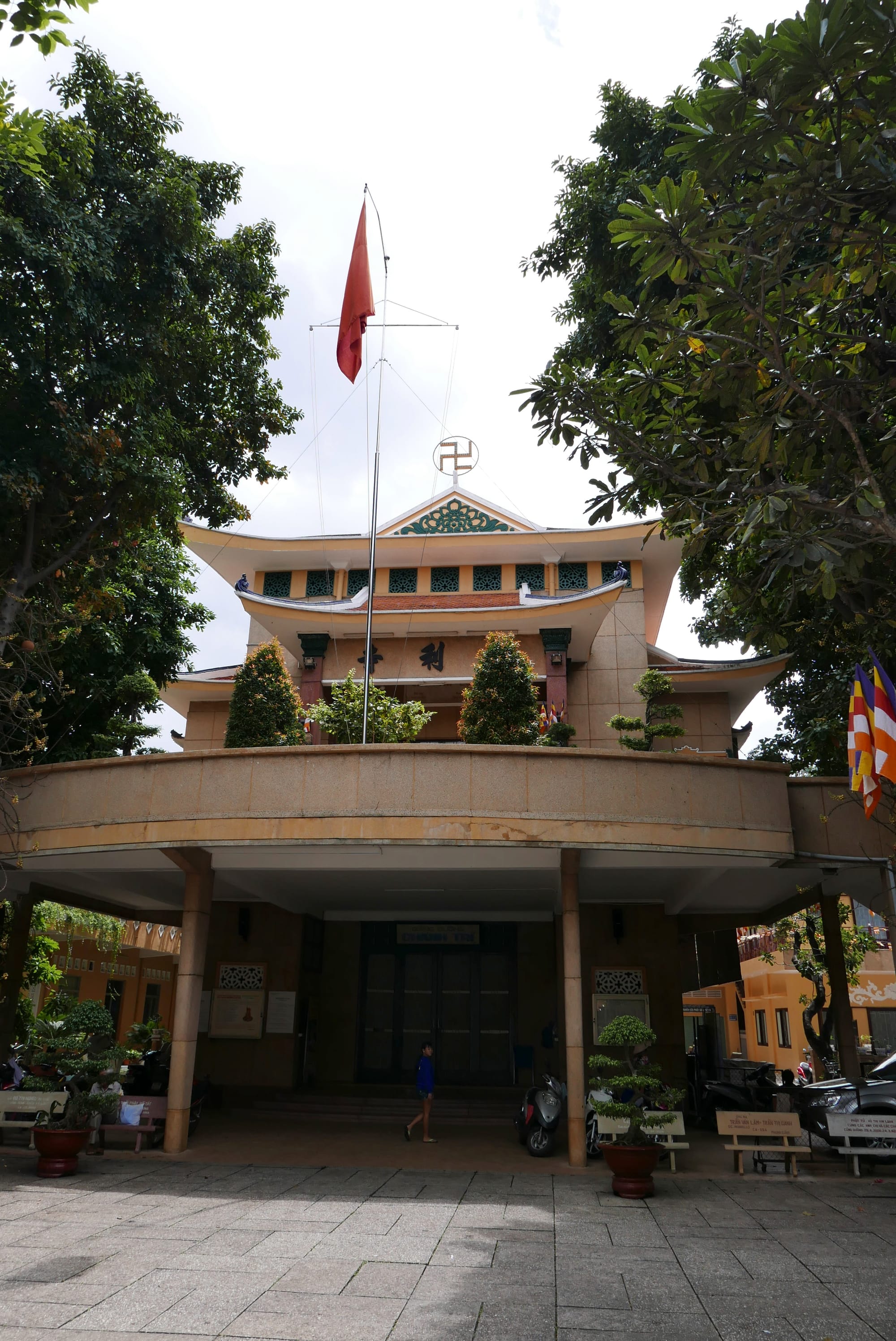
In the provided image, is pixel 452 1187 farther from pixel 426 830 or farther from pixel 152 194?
pixel 152 194

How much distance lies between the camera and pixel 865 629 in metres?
11.9

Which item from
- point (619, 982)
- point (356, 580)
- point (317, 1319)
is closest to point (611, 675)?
point (356, 580)

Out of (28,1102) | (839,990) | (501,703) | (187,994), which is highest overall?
(501,703)

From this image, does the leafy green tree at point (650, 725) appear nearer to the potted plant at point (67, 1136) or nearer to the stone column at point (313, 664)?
the stone column at point (313, 664)

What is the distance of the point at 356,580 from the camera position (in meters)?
21.5

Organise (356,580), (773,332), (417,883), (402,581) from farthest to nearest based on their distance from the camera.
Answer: (356,580)
(402,581)
(417,883)
(773,332)

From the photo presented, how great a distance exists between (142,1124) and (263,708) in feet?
19.4

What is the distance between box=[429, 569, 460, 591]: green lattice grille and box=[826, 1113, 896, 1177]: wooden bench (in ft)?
43.9

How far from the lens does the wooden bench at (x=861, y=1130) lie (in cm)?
1020

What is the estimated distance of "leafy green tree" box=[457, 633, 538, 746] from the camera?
541 inches

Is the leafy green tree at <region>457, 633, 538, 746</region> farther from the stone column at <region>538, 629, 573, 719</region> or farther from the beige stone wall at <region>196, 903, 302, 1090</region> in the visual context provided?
the beige stone wall at <region>196, 903, 302, 1090</region>

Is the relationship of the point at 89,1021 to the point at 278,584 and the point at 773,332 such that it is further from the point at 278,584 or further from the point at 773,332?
the point at 278,584

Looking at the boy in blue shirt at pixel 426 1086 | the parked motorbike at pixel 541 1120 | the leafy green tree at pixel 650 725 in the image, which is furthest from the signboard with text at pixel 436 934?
the parked motorbike at pixel 541 1120

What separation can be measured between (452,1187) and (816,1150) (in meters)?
5.66
